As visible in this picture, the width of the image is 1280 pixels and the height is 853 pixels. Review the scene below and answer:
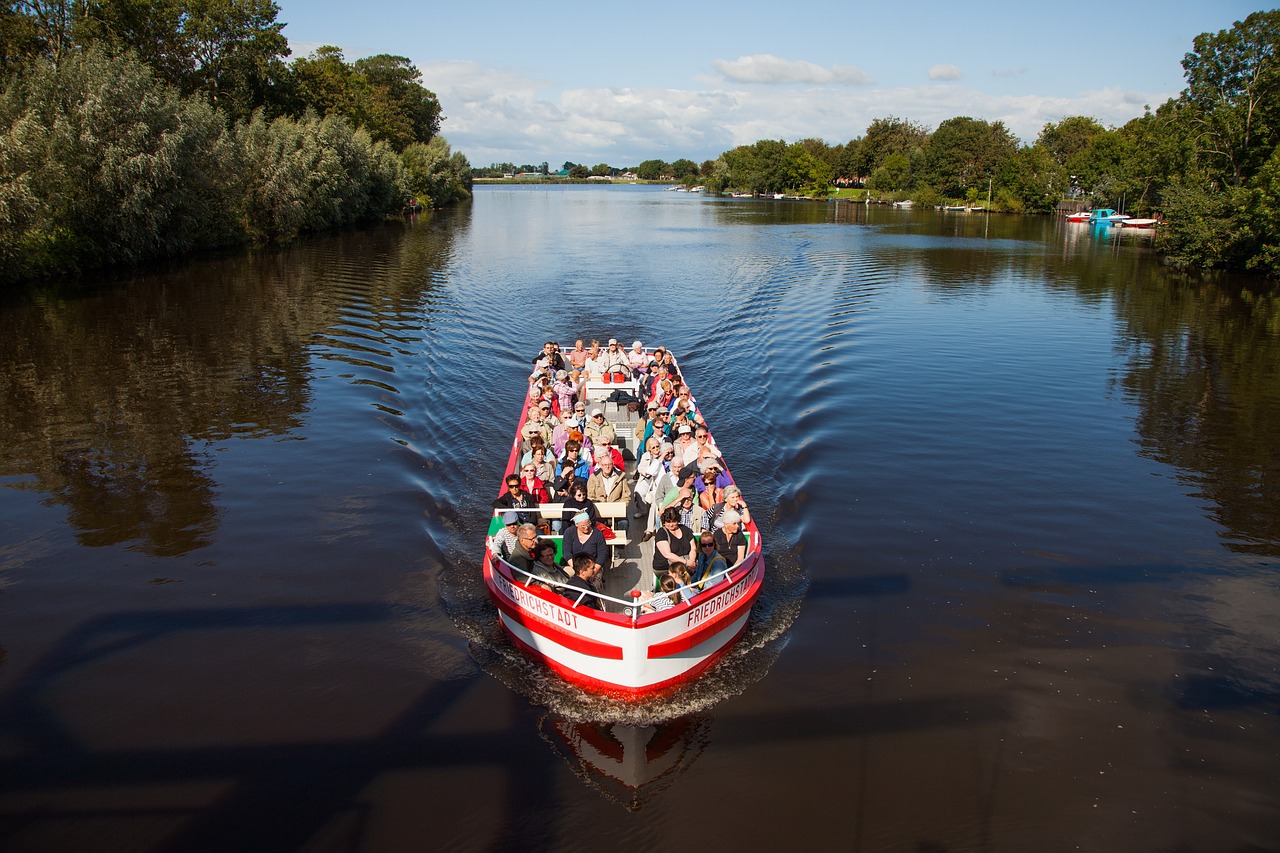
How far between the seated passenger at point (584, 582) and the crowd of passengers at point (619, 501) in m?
0.01

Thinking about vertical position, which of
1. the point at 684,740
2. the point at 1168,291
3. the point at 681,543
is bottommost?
the point at 684,740

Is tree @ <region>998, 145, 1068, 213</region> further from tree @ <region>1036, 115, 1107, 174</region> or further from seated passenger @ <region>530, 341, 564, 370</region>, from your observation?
seated passenger @ <region>530, 341, 564, 370</region>

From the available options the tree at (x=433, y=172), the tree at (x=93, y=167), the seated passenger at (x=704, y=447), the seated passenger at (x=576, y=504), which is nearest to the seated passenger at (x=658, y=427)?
the seated passenger at (x=704, y=447)

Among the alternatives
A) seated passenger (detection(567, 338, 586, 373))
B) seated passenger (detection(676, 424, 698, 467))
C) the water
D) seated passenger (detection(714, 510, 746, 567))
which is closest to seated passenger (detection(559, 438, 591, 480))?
seated passenger (detection(676, 424, 698, 467))

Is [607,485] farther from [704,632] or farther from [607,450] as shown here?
[704,632]

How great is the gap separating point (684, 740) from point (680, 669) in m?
0.96

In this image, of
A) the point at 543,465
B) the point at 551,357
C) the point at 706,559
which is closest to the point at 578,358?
the point at 551,357

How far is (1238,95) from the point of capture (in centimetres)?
5047

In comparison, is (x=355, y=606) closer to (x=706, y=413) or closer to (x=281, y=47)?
(x=706, y=413)

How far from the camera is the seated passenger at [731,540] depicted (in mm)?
10656

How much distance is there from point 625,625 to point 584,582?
1134 mm

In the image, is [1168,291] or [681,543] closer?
[681,543]

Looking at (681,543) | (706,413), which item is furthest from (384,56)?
(681,543)

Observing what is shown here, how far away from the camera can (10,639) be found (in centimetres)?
1048
